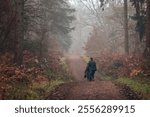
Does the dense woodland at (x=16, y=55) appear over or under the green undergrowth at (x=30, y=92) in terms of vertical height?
over

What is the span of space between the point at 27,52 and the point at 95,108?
15939 mm

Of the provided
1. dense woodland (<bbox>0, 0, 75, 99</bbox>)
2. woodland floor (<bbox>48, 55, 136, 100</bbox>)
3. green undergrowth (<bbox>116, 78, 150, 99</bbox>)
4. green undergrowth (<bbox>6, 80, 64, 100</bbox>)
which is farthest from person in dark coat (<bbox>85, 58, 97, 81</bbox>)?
green undergrowth (<bbox>6, 80, 64, 100</bbox>)

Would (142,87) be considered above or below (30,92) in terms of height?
below

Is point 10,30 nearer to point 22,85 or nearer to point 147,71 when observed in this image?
point 22,85

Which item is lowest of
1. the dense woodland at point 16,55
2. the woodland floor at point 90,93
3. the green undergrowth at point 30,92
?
the woodland floor at point 90,93

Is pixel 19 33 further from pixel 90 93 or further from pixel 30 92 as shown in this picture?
pixel 90 93

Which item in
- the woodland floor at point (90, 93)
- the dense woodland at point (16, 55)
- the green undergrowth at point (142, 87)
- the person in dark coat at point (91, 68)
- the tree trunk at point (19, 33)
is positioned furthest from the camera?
the person in dark coat at point (91, 68)

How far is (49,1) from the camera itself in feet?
132

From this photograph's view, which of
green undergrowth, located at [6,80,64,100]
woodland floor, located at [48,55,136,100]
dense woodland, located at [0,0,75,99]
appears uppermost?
dense woodland, located at [0,0,75,99]

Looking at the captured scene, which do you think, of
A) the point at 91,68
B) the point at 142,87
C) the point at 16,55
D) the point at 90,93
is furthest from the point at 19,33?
the point at 142,87

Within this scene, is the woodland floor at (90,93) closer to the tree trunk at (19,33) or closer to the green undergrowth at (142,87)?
the green undergrowth at (142,87)

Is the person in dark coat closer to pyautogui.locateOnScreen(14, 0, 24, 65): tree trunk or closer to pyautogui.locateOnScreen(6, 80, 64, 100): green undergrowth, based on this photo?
pyautogui.locateOnScreen(14, 0, 24, 65): tree trunk

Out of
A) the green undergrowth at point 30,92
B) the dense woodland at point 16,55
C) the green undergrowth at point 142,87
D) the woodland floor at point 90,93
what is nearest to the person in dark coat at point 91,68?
the dense woodland at point 16,55

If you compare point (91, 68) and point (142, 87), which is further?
point (91, 68)
